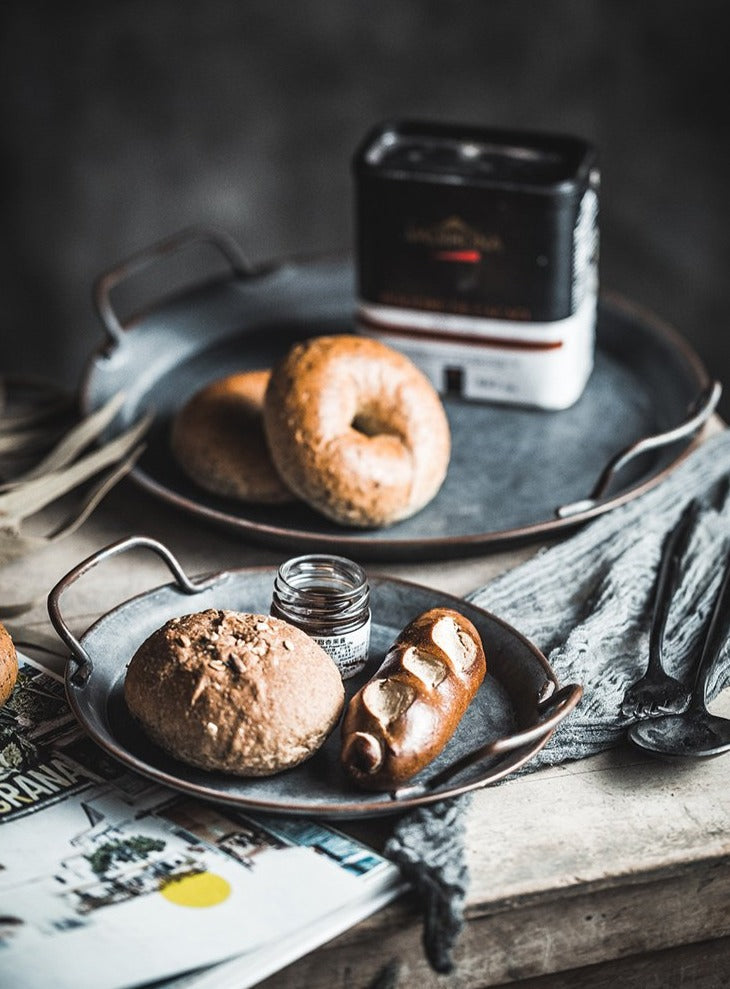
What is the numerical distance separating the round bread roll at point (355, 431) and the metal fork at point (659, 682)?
24cm

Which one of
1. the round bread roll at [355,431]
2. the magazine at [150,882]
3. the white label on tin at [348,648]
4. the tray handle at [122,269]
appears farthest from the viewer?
the tray handle at [122,269]

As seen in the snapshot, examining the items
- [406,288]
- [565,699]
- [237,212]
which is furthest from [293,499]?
[237,212]

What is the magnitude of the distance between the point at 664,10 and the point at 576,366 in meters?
1.32

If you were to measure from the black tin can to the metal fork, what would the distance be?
1.14ft

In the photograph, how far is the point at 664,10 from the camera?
2455 mm

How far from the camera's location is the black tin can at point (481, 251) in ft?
4.51

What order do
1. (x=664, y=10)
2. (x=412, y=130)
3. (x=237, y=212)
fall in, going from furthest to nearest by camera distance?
(x=237, y=212) < (x=664, y=10) < (x=412, y=130)

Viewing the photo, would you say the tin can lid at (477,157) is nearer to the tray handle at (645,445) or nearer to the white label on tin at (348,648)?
the tray handle at (645,445)

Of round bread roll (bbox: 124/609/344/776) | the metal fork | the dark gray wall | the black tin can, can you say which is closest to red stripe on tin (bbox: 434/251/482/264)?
the black tin can

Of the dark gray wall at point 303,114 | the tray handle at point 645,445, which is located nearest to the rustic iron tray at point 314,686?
the tray handle at point 645,445

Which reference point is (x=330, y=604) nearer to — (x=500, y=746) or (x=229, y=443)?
(x=500, y=746)

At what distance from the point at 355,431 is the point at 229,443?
0.44ft

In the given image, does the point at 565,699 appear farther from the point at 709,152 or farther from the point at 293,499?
the point at 709,152

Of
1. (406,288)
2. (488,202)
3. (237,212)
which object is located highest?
(488,202)
